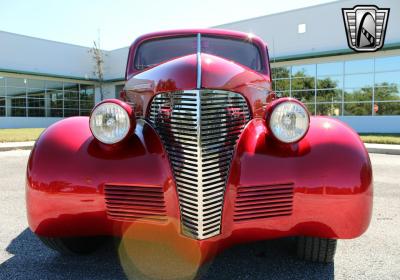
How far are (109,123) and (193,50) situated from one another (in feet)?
5.53

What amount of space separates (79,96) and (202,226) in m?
28.2

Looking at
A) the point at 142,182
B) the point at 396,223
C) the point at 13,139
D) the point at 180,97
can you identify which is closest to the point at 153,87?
the point at 180,97

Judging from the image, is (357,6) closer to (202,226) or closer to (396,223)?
(396,223)

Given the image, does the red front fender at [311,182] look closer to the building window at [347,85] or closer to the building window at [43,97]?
the building window at [347,85]

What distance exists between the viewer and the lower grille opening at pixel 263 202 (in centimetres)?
228

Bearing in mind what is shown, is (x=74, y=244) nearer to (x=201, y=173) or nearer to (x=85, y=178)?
(x=85, y=178)

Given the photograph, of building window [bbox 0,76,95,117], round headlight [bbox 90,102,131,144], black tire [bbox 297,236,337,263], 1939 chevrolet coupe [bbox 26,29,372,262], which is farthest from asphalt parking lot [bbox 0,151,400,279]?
building window [bbox 0,76,95,117]

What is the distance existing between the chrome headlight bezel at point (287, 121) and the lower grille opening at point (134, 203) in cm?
83

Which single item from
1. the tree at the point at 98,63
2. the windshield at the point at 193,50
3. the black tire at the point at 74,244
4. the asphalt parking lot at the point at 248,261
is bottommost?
the asphalt parking lot at the point at 248,261

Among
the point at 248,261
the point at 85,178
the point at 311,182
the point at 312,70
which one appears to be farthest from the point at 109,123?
the point at 312,70

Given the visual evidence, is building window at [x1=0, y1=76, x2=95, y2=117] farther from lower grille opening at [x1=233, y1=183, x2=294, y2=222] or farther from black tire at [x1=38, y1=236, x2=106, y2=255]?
lower grille opening at [x1=233, y1=183, x2=294, y2=222]

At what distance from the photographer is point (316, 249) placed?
2727 mm

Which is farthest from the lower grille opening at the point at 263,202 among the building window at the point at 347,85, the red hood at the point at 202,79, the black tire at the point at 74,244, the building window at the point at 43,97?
the building window at the point at 43,97

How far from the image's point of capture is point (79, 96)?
28500 mm
